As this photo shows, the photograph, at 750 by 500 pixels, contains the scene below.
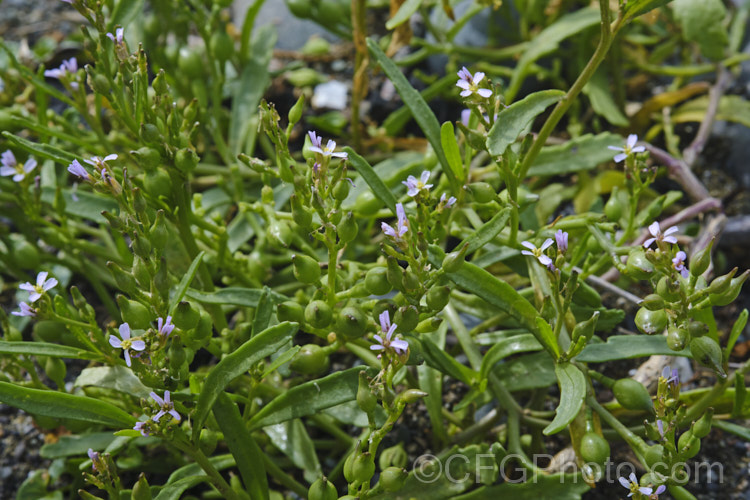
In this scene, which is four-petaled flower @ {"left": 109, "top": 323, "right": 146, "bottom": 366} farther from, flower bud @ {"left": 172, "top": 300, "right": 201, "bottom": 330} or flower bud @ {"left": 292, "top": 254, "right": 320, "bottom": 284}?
flower bud @ {"left": 292, "top": 254, "right": 320, "bottom": 284}

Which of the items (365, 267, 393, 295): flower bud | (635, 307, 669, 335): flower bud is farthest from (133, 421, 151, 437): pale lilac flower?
(635, 307, 669, 335): flower bud

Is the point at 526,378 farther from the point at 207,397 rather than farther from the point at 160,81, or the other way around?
the point at 160,81

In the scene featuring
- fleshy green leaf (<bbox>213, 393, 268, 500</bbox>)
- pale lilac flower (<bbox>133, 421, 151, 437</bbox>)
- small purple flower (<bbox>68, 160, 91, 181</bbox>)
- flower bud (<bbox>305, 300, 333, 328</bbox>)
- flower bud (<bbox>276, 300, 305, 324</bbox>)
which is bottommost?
fleshy green leaf (<bbox>213, 393, 268, 500</bbox>)

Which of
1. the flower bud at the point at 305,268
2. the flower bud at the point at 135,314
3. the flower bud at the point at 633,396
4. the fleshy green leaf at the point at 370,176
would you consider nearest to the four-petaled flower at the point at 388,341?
the flower bud at the point at 305,268

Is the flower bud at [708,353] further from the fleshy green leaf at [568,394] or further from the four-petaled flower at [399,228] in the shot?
the four-petaled flower at [399,228]

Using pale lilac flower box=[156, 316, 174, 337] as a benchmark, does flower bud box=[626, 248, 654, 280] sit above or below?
below

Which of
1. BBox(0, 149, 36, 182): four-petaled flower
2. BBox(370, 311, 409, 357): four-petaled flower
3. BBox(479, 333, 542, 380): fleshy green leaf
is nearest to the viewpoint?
BBox(370, 311, 409, 357): four-petaled flower
